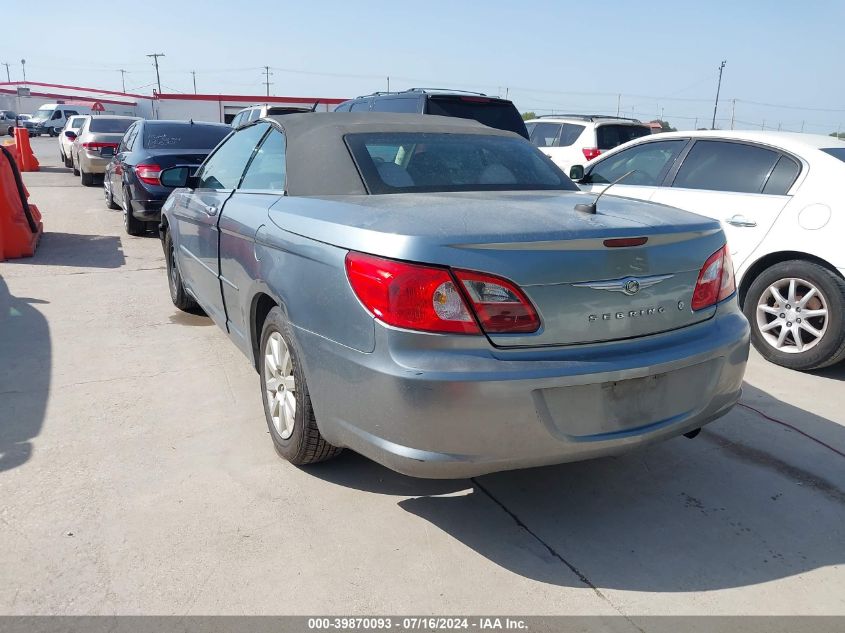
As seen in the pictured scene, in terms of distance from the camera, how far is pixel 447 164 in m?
3.49

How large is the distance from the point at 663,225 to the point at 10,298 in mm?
5868

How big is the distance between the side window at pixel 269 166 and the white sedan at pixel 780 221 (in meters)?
2.77

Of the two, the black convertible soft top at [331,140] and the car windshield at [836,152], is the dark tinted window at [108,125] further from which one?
the car windshield at [836,152]

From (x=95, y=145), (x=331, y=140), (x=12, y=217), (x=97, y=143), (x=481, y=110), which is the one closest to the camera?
(x=331, y=140)

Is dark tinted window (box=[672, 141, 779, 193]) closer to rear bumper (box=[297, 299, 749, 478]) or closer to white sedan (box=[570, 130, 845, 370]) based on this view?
white sedan (box=[570, 130, 845, 370])

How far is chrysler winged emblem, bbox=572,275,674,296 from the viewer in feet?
8.06

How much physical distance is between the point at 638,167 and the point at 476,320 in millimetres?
4382

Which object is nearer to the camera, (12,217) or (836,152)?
(836,152)

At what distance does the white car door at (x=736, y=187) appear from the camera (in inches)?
195

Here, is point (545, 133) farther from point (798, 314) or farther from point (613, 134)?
point (798, 314)

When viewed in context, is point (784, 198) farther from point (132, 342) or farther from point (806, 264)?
Result: point (132, 342)

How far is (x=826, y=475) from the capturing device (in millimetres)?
3309

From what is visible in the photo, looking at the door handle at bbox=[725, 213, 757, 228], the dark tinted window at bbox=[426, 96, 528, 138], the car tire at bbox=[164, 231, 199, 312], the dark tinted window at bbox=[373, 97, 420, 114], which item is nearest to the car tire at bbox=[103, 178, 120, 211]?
the dark tinted window at bbox=[373, 97, 420, 114]

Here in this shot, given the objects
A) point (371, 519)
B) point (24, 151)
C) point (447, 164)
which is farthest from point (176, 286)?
point (24, 151)
